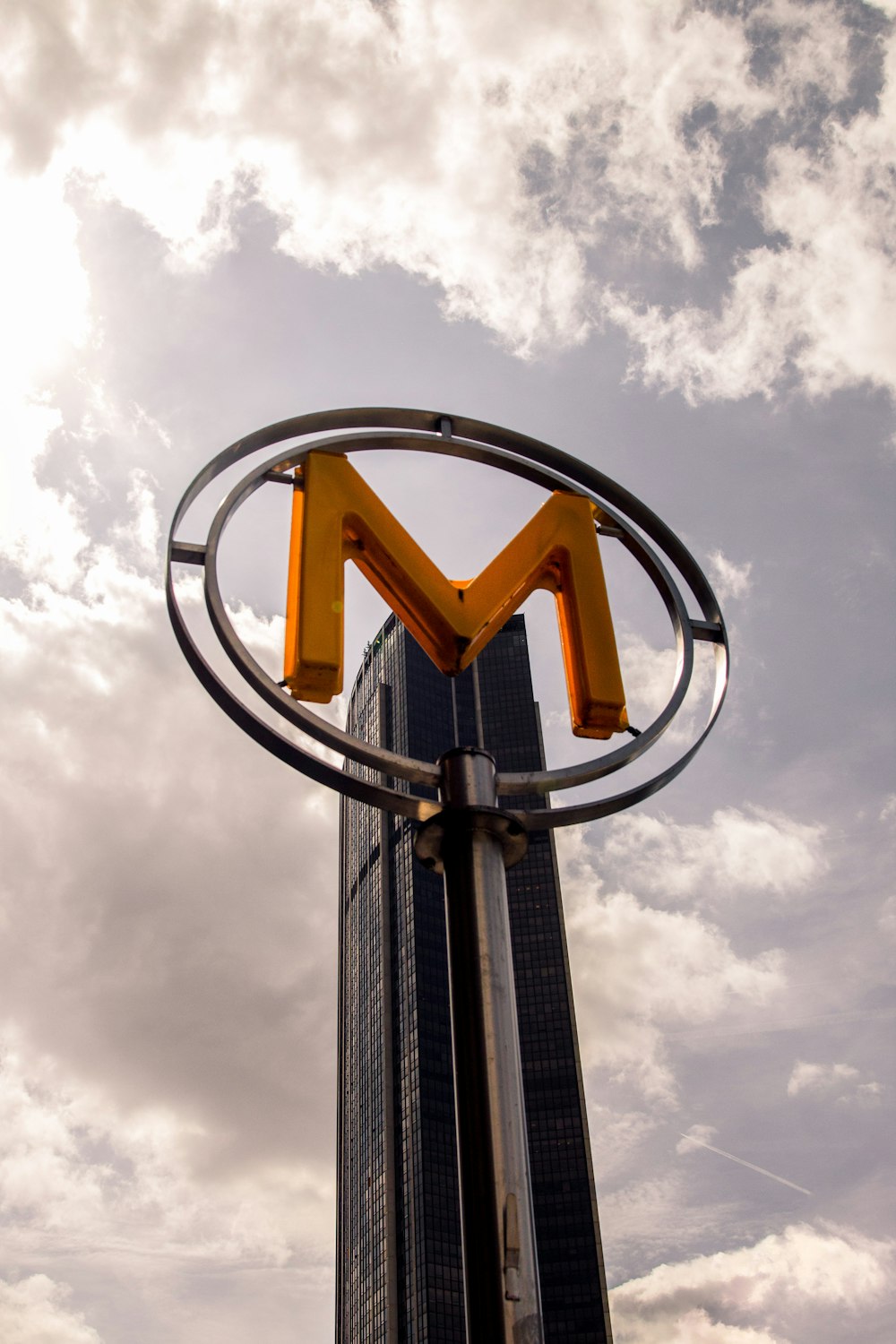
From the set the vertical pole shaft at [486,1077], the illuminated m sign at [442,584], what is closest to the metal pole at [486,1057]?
the vertical pole shaft at [486,1077]

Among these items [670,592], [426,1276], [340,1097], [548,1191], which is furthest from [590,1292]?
[670,592]

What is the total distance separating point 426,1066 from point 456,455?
12439cm

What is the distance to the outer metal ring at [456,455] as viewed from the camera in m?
9.73

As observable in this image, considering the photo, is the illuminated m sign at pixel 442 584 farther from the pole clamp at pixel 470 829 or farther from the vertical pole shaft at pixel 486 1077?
the pole clamp at pixel 470 829

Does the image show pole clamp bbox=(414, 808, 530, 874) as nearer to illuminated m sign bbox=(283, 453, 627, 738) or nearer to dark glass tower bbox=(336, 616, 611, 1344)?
illuminated m sign bbox=(283, 453, 627, 738)

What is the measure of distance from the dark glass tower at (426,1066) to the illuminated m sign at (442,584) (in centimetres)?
10209

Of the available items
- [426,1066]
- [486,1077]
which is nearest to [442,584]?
[486,1077]

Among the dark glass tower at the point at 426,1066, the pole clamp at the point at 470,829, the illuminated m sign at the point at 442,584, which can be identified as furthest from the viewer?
the dark glass tower at the point at 426,1066

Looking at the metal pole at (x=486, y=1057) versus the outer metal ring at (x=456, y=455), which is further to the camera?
the outer metal ring at (x=456, y=455)

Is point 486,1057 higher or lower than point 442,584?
lower

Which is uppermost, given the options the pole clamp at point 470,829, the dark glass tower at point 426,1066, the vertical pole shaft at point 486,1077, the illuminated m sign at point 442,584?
the dark glass tower at point 426,1066

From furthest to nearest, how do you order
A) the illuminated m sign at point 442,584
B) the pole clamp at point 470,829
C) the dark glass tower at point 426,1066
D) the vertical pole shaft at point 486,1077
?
the dark glass tower at point 426,1066 → the illuminated m sign at point 442,584 → the pole clamp at point 470,829 → the vertical pole shaft at point 486,1077

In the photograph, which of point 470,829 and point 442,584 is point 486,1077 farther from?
point 442,584

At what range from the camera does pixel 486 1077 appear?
8.16 meters
